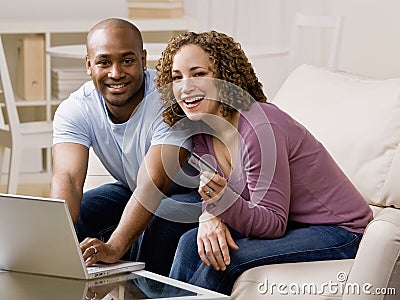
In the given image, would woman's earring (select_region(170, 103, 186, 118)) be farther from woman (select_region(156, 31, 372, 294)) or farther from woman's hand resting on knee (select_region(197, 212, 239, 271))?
woman's hand resting on knee (select_region(197, 212, 239, 271))

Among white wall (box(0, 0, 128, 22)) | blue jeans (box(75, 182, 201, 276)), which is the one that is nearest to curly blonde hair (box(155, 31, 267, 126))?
blue jeans (box(75, 182, 201, 276))

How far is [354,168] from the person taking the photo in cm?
238

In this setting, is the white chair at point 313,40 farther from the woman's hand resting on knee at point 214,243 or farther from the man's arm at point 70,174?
the woman's hand resting on knee at point 214,243

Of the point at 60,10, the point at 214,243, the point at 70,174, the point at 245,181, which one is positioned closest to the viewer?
the point at 214,243

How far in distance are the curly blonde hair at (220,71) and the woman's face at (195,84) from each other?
0.06 ft

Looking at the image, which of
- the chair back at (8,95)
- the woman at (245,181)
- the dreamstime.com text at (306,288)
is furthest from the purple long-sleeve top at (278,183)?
the chair back at (8,95)

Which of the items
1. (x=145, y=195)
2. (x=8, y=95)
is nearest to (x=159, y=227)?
(x=145, y=195)

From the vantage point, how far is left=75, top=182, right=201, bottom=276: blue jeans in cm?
228

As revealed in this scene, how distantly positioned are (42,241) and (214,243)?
1.21ft

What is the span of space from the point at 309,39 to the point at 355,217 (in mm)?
2417

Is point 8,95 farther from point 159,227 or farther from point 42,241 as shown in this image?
point 42,241

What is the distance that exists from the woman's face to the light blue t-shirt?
0.22m

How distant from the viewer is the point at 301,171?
81.1 inches

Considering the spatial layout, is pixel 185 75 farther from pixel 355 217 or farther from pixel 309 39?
pixel 309 39
